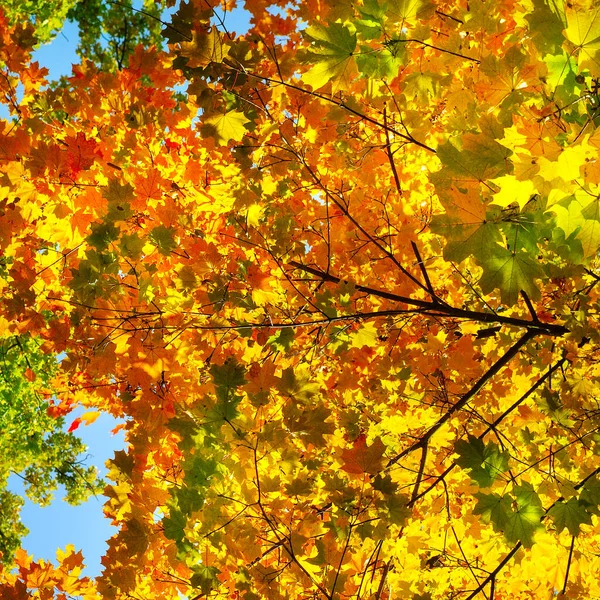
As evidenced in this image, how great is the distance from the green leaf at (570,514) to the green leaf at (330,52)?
5.38 ft

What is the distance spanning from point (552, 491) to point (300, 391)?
1.34 m

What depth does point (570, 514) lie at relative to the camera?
5.78ft

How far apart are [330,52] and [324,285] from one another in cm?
128

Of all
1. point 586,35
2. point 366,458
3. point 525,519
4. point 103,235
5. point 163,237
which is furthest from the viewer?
point 163,237

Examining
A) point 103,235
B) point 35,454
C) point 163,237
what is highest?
point 35,454

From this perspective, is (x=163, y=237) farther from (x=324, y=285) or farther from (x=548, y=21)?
(x=548, y=21)

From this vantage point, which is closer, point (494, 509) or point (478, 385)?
point (494, 509)

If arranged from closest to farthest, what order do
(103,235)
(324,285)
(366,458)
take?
1. (366,458)
2. (103,235)
3. (324,285)

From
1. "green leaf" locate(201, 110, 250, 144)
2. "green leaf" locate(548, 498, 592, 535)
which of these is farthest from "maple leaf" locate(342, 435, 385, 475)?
"green leaf" locate(201, 110, 250, 144)

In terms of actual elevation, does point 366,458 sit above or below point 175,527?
above

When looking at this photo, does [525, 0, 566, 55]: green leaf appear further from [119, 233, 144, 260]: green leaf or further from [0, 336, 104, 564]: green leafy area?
[0, 336, 104, 564]: green leafy area

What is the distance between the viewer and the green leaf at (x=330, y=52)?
143 cm

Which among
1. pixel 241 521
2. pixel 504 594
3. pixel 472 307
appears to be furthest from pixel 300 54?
pixel 504 594

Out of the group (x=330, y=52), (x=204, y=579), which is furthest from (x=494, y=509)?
(x=330, y=52)
